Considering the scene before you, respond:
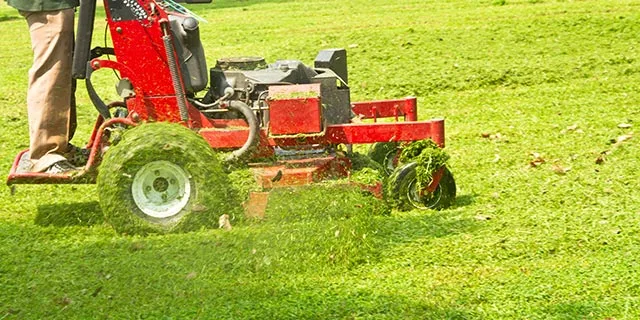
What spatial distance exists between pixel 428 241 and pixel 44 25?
8.84 feet

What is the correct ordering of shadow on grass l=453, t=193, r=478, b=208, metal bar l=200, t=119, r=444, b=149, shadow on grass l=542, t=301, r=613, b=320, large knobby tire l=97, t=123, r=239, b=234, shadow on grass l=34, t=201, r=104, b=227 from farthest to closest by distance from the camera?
shadow on grass l=453, t=193, r=478, b=208
shadow on grass l=34, t=201, r=104, b=227
metal bar l=200, t=119, r=444, b=149
large knobby tire l=97, t=123, r=239, b=234
shadow on grass l=542, t=301, r=613, b=320

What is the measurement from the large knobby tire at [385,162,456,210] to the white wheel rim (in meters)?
1.28

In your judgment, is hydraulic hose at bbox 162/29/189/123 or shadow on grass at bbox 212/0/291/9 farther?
shadow on grass at bbox 212/0/291/9

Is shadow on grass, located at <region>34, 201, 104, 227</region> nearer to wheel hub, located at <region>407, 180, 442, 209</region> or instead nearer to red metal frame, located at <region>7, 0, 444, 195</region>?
red metal frame, located at <region>7, 0, 444, 195</region>

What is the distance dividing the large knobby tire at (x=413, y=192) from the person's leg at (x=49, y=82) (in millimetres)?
2068

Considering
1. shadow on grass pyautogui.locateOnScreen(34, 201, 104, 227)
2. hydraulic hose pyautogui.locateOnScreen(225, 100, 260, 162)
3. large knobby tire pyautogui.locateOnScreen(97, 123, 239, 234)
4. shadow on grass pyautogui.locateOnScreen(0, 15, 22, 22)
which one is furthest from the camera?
shadow on grass pyautogui.locateOnScreen(0, 15, 22, 22)

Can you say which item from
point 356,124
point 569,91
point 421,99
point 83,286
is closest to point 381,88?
point 421,99

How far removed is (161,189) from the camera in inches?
249

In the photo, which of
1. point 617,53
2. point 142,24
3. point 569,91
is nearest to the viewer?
point 142,24

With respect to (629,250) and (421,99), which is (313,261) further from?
(421,99)

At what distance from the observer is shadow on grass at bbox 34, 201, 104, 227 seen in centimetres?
675

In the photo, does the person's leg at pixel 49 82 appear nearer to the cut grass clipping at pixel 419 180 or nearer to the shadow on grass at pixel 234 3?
the cut grass clipping at pixel 419 180

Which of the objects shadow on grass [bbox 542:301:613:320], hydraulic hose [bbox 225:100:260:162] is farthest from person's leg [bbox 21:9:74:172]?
shadow on grass [bbox 542:301:613:320]

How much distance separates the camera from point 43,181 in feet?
21.8
